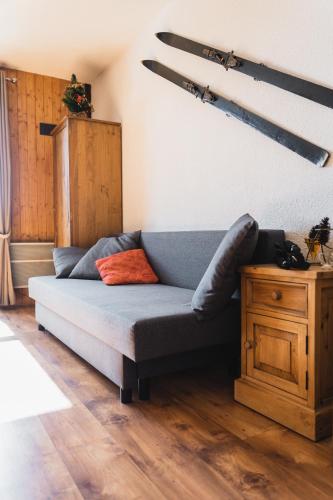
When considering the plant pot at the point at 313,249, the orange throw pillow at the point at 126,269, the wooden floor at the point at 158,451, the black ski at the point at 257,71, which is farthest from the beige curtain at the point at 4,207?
the plant pot at the point at 313,249

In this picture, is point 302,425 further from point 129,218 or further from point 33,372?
point 129,218

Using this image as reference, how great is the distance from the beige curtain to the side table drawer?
311cm

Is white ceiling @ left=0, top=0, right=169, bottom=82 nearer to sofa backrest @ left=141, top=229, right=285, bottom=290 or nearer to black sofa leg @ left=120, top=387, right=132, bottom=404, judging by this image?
sofa backrest @ left=141, top=229, right=285, bottom=290

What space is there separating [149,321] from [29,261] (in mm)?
3003

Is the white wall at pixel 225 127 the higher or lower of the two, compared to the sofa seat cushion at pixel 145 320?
higher

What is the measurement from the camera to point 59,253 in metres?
3.28

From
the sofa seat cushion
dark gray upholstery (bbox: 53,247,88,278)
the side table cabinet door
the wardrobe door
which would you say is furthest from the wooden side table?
the wardrobe door

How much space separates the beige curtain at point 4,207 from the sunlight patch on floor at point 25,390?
5.49 feet

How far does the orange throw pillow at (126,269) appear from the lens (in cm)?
269

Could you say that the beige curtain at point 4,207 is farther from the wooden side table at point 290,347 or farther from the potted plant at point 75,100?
the wooden side table at point 290,347

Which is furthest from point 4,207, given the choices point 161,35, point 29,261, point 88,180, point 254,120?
point 254,120

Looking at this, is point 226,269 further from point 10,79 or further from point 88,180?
point 10,79

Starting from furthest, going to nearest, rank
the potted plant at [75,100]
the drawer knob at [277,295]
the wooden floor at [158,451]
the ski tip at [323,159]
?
1. the potted plant at [75,100]
2. the ski tip at [323,159]
3. the drawer knob at [277,295]
4. the wooden floor at [158,451]

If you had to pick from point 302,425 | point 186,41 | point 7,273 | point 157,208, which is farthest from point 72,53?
point 302,425
